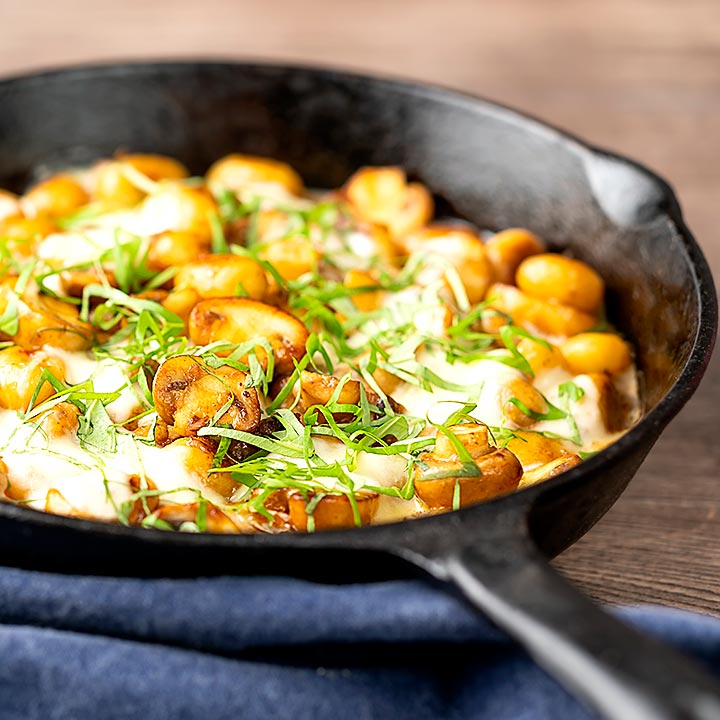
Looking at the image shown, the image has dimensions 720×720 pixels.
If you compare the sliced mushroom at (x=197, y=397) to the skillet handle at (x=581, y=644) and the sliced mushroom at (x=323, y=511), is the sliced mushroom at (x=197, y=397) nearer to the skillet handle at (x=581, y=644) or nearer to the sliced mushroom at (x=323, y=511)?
the sliced mushroom at (x=323, y=511)

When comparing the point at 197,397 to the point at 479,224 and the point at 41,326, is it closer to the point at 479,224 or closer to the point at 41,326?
the point at 41,326

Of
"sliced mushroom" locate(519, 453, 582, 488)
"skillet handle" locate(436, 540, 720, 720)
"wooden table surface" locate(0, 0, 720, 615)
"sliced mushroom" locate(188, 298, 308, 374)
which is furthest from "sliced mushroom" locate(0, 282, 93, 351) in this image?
"wooden table surface" locate(0, 0, 720, 615)

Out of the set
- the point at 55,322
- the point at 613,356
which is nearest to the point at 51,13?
the point at 55,322

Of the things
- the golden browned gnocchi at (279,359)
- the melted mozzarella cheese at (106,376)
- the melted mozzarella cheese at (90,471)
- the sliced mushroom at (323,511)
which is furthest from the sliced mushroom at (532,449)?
the melted mozzarella cheese at (106,376)

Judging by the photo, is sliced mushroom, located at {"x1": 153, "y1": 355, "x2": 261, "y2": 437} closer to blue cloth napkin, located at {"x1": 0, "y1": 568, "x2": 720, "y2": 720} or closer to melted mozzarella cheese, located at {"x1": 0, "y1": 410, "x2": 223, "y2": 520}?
melted mozzarella cheese, located at {"x1": 0, "y1": 410, "x2": 223, "y2": 520}

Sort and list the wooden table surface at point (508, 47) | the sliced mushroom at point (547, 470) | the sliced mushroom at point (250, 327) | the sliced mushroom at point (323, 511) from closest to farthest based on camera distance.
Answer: the sliced mushroom at point (323, 511), the sliced mushroom at point (547, 470), the sliced mushroom at point (250, 327), the wooden table surface at point (508, 47)

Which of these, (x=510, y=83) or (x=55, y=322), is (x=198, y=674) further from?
(x=510, y=83)
